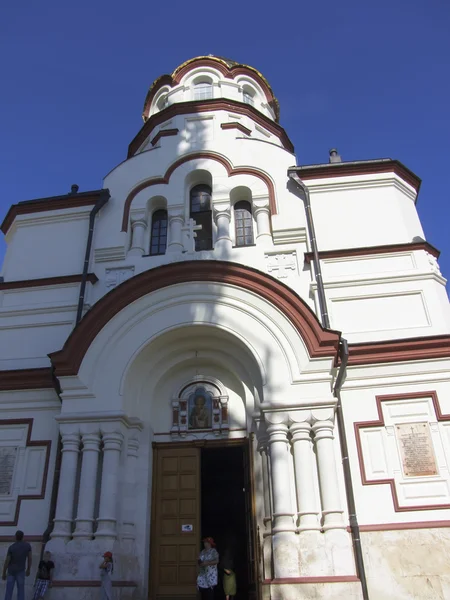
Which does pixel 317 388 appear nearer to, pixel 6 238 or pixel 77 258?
pixel 77 258

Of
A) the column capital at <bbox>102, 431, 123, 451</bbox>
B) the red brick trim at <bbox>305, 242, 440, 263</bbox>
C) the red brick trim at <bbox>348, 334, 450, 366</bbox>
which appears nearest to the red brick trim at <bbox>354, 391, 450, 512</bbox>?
the red brick trim at <bbox>348, 334, 450, 366</bbox>

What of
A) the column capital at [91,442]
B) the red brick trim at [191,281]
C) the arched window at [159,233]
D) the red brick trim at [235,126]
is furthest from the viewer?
the red brick trim at [235,126]

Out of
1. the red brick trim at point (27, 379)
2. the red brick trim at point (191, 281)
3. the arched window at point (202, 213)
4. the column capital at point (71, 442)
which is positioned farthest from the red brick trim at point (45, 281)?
the column capital at point (71, 442)

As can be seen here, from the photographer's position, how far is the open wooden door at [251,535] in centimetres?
911

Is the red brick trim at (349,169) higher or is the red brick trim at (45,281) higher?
the red brick trim at (349,169)

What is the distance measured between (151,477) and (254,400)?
244 centimetres

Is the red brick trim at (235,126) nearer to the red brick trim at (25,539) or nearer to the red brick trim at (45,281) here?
the red brick trim at (45,281)

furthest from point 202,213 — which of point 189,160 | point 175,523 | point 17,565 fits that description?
point 17,565

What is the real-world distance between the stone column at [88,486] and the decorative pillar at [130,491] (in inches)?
24.5

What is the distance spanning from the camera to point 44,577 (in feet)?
29.1

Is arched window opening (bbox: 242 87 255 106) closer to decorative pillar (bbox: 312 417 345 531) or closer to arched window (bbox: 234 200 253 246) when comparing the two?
arched window (bbox: 234 200 253 246)

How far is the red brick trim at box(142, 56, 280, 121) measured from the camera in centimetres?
1767

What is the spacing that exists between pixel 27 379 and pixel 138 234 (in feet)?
13.4

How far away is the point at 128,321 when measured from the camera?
1094 centimetres
